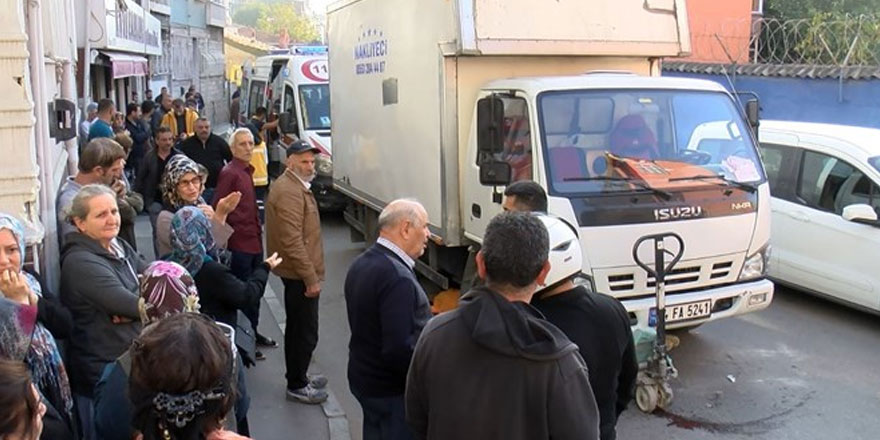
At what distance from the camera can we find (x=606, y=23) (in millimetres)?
6758

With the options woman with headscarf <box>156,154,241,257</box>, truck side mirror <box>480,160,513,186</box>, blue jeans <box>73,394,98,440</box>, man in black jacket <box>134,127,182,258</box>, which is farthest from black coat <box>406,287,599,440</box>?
man in black jacket <box>134,127,182,258</box>

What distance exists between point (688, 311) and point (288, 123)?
869 cm

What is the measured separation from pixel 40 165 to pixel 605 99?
390 cm

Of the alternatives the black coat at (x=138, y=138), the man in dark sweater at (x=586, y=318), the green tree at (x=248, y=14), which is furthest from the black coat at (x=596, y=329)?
the green tree at (x=248, y=14)

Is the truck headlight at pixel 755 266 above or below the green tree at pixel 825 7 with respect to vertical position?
below

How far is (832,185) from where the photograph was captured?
766cm

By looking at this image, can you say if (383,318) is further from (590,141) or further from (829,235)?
(829,235)

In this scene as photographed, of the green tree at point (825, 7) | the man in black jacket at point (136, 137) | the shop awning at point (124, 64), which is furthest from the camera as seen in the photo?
the green tree at point (825, 7)

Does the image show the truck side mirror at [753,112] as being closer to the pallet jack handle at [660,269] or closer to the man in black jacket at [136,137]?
the pallet jack handle at [660,269]

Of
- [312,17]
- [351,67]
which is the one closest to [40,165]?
[351,67]

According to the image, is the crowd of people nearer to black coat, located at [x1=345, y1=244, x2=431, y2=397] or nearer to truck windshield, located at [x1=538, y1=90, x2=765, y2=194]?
black coat, located at [x1=345, y1=244, x2=431, y2=397]

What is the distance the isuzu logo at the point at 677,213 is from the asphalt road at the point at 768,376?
50.5 inches

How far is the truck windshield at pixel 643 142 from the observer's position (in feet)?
18.9

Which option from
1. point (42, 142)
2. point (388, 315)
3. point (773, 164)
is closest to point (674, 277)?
point (388, 315)
